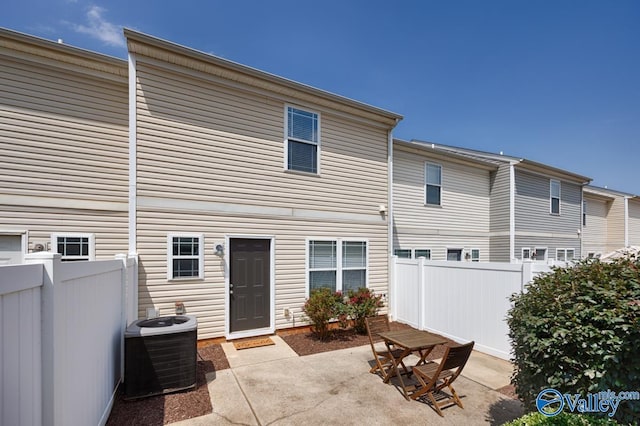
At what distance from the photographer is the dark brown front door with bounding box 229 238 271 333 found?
6.56m

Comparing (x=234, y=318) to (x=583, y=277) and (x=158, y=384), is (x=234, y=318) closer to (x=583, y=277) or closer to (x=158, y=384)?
(x=158, y=384)

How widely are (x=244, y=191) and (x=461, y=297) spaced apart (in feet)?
18.0

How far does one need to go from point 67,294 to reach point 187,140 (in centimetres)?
456

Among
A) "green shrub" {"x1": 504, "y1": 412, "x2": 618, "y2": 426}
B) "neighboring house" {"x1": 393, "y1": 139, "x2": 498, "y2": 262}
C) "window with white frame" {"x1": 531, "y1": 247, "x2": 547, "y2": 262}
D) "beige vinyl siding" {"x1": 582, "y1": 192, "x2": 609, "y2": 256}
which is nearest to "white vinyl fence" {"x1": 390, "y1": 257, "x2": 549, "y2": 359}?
"neighboring house" {"x1": 393, "y1": 139, "x2": 498, "y2": 262}

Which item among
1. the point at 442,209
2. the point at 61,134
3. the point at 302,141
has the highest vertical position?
the point at 302,141

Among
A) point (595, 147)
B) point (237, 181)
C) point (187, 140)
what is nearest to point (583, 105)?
point (595, 147)

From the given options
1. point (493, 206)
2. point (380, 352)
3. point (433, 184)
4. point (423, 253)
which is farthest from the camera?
point (493, 206)

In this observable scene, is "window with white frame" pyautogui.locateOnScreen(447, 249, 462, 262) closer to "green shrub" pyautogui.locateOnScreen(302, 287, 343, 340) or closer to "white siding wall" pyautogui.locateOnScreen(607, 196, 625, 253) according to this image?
"green shrub" pyautogui.locateOnScreen(302, 287, 343, 340)

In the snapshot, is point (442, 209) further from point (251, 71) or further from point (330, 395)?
point (330, 395)

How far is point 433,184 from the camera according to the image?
11000 mm

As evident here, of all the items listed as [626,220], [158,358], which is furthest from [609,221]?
[158,358]

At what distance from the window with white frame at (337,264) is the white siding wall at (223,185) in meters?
0.23

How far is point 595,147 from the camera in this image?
16078mm

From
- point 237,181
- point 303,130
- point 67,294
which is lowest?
point 67,294
